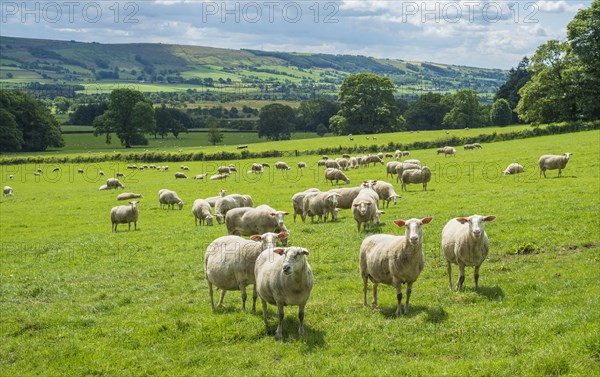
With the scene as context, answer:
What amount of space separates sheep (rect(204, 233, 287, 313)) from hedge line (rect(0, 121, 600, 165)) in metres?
60.5

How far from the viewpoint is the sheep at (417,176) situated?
3803 centimetres

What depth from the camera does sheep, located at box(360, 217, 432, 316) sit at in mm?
13195

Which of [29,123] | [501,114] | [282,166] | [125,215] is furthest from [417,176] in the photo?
[29,123]

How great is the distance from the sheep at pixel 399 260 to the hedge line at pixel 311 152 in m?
59.8

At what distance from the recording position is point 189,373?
11.0 meters

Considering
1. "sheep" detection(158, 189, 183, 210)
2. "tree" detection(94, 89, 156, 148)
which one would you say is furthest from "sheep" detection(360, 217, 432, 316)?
"tree" detection(94, 89, 156, 148)

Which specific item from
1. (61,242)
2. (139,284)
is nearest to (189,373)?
(139,284)

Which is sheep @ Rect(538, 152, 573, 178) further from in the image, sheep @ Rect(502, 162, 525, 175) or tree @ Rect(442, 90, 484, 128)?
tree @ Rect(442, 90, 484, 128)

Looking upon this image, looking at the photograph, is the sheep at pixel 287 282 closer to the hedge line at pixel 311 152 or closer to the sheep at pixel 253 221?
the sheep at pixel 253 221

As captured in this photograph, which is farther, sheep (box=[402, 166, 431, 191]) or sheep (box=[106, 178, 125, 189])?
sheep (box=[106, 178, 125, 189])

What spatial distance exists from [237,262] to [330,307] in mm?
2704

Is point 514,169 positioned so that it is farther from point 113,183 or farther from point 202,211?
point 113,183

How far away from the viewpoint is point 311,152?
76.8m

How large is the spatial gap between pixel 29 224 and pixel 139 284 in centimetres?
2254
